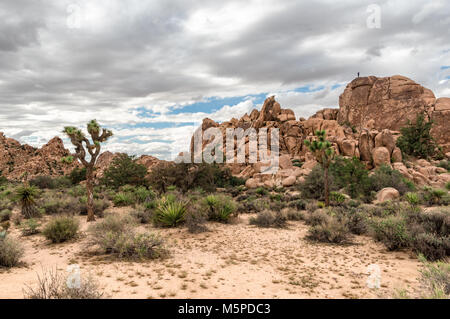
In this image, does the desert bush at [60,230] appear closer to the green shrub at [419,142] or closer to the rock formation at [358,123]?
the rock formation at [358,123]

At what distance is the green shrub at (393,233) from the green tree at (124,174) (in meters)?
23.1

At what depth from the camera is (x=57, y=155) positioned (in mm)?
60812

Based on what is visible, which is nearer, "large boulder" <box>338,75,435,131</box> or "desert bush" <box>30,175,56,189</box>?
"desert bush" <box>30,175,56,189</box>

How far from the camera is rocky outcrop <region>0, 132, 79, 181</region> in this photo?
170 ft

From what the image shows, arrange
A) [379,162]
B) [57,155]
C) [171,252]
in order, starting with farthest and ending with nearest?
[57,155] < [379,162] < [171,252]

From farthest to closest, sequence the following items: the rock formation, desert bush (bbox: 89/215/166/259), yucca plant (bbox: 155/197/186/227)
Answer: the rock formation, yucca plant (bbox: 155/197/186/227), desert bush (bbox: 89/215/166/259)

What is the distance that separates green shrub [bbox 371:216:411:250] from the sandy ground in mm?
348

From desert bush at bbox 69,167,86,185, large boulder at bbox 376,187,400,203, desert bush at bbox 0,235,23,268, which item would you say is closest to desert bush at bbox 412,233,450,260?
desert bush at bbox 0,235,23,268

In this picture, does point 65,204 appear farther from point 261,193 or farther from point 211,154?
point 211,154

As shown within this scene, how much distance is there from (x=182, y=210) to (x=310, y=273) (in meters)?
6.68

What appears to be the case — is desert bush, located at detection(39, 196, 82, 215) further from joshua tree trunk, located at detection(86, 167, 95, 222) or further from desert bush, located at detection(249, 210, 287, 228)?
desert bush, located at detection(249, 210, 287, 228)
